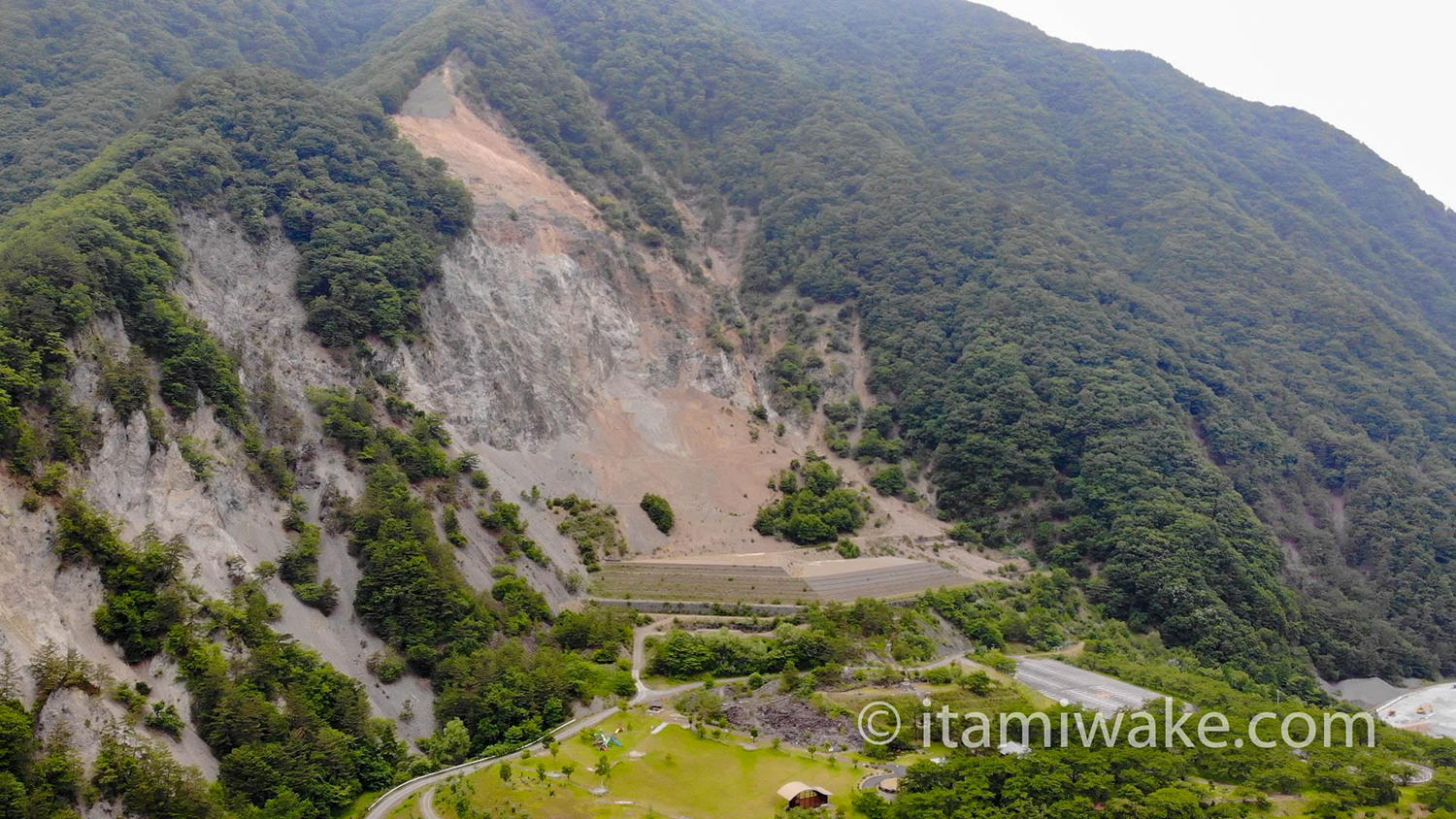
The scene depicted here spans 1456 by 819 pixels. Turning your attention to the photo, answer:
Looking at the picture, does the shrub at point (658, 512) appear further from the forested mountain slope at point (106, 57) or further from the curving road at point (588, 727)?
the forested mountain slope at point (106, 57)

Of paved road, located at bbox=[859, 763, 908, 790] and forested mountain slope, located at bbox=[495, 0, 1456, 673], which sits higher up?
forested mountain slope, located at bbox=[495, 0, 1456, 673]

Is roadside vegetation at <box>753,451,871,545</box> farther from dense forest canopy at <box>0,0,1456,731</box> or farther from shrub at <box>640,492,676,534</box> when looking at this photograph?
dense forest canopy at <box>0,0,1456,731</box>

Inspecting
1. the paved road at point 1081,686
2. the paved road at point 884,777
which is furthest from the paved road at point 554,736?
the paved road at point 1081,686

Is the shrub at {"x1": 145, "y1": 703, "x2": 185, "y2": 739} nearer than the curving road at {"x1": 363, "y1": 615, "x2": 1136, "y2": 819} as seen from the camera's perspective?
Yes

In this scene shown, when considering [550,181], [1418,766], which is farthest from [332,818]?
[550,181]

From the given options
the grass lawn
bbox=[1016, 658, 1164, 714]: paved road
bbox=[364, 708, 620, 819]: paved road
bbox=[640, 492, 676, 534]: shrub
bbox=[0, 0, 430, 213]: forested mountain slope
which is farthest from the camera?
bbox=[0, 0, 430, 213]: forested mountain slope

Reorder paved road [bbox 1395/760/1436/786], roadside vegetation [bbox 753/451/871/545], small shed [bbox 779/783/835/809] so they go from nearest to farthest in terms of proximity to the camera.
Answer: small shed [bbox 779/783/835/809] < paved road [bbox 1395/760/1436/786] < roadside vegetation [bbox 753/451/871/545]

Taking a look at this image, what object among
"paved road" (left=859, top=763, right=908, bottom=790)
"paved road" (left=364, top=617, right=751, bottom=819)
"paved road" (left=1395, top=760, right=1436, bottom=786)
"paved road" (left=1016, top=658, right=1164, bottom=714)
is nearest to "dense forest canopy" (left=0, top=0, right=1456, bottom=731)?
"paved road" (left=364, top=617, right=751, bottom=819)
